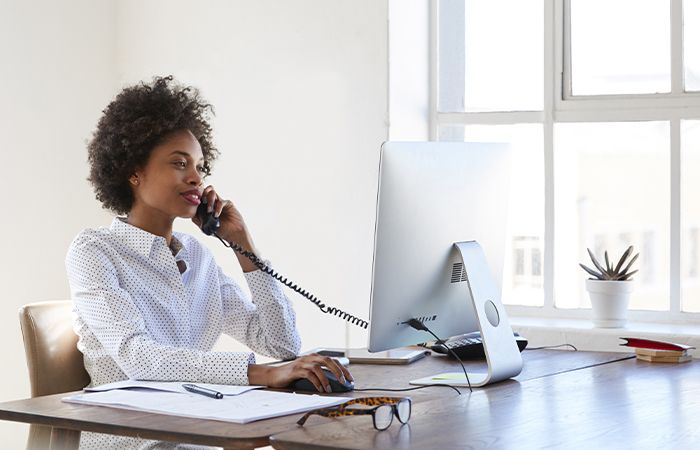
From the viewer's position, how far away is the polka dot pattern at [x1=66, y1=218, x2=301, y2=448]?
2006 mm

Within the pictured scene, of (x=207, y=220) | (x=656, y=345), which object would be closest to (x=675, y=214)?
(x=656, y=345)

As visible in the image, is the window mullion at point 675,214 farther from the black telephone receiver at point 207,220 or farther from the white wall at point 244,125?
the black telephone receiver at point 207,220

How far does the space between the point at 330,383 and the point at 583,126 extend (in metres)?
1.82

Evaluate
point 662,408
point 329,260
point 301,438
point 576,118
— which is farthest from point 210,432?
point 576,118

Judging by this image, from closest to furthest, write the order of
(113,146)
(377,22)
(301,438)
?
(301,438) → (113,146) → (377,22)

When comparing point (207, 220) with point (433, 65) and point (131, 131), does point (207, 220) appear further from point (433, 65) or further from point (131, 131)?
point (433, 65)

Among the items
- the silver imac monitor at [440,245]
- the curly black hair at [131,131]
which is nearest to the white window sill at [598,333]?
the silver imac monitor at [440,245]

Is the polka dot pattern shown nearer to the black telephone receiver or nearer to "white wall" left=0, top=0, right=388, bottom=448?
the black telephone receiver

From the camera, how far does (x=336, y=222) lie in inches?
137

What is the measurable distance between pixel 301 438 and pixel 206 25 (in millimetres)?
2494

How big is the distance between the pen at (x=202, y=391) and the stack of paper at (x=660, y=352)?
1.14 meters

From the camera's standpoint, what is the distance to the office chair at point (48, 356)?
7.12 feet

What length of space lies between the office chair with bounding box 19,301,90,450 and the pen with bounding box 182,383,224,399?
1.42 ft

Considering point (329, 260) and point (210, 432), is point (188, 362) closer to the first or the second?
point (210, 432)
